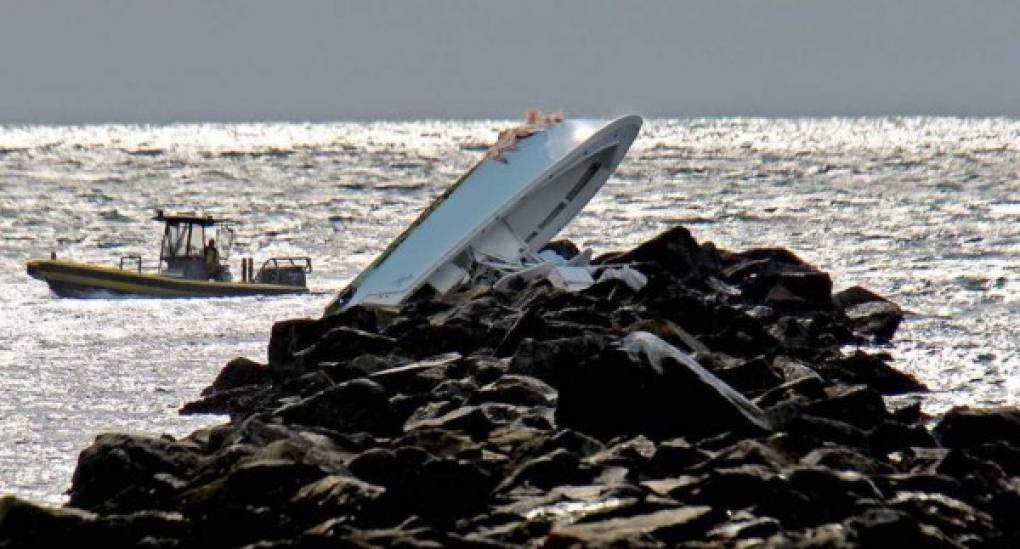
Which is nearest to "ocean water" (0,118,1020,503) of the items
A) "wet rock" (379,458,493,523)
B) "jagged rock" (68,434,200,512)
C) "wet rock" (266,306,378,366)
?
"wet rock" (266,306,378,366)

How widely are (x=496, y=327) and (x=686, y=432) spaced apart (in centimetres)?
799

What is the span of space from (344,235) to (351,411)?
1722 inches

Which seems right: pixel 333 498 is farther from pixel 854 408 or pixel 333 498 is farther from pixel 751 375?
pixel 751 375

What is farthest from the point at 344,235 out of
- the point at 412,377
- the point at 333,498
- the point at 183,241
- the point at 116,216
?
the point at 333,498

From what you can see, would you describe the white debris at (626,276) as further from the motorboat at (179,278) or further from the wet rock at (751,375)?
the motorboat at (179,278)

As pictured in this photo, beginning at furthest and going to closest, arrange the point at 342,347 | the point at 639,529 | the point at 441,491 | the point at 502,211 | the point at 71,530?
1. the point at 502,211
2. the point at 342,347
3. the point at 441,491
4. the point at 71,530
5. the point at 639,529

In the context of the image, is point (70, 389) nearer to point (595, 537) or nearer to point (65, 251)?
point (595, 537)

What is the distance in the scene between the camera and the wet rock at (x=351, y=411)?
18.4m

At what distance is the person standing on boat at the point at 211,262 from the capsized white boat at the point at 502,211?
8557mm

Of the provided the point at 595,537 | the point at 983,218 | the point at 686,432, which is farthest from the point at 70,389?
the point at 983,218

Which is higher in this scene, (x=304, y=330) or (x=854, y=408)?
(x=304, y=330)

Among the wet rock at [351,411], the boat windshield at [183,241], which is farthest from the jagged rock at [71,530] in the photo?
the boat windshield at [183,241]

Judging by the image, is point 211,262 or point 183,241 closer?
point 211,262

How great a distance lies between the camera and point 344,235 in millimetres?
62062
